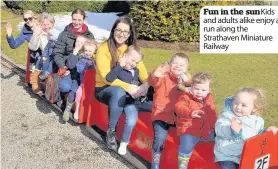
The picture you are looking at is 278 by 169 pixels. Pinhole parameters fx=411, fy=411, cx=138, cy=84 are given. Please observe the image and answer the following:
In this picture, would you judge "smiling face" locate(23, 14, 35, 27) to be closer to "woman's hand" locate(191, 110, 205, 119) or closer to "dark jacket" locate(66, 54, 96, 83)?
"dark jacket" locate(66, 54, 96, 83)

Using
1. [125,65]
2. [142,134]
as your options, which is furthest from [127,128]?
[125,65]

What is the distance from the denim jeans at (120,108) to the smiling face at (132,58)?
1.00ft

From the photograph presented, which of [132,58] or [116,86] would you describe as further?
[116,86]

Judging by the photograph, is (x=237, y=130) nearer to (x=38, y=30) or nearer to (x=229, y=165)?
(x=229, y=165)

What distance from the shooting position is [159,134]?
4.20 m

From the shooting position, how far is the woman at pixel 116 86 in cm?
468

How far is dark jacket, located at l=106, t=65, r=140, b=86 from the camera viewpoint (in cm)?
471

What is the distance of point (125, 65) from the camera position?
476 centimetres

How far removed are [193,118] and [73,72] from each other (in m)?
2.36

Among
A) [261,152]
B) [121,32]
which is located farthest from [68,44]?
[261,152]

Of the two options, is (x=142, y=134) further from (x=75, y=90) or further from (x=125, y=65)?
(x=75, y=90)

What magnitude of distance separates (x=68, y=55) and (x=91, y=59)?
606 mm

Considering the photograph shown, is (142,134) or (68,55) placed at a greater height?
(68,55)

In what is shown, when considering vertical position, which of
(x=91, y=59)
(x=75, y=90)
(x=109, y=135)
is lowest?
(x=109, y=135)
